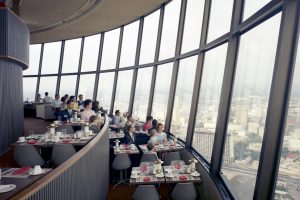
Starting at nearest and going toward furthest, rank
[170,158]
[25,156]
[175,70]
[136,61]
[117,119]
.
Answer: [25,156], [170,158], [175,70], [117,119], [136,61]

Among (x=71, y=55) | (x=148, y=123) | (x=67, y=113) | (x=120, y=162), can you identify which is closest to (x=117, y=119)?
(x=67, y=113)

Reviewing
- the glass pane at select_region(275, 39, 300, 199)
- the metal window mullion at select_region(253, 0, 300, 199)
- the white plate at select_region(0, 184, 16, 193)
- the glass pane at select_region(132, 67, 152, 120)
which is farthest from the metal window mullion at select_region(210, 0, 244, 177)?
the glass pane at select_region(132, 67, 152, 120)

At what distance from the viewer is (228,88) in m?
4.36

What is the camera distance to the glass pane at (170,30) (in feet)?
26.7

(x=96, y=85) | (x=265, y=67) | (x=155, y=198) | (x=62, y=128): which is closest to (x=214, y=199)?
(x=155, y=198)

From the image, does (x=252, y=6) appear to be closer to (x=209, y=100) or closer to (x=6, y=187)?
(x=209, y=100)

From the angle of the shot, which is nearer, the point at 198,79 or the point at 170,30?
the point at 198,79

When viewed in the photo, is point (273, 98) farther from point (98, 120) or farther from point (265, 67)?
point (98, 120)

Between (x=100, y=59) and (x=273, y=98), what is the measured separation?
1048 centimetres

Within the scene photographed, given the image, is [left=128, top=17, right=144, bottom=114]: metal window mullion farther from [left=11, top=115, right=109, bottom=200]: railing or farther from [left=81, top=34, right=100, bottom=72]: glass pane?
[left=11, top=115, right=109, bottom=200]: railing

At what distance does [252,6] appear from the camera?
12.3ft

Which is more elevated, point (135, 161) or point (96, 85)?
point (96, 85)

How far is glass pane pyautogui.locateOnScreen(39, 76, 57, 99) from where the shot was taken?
46.8 ft

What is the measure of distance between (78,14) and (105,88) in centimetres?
363
